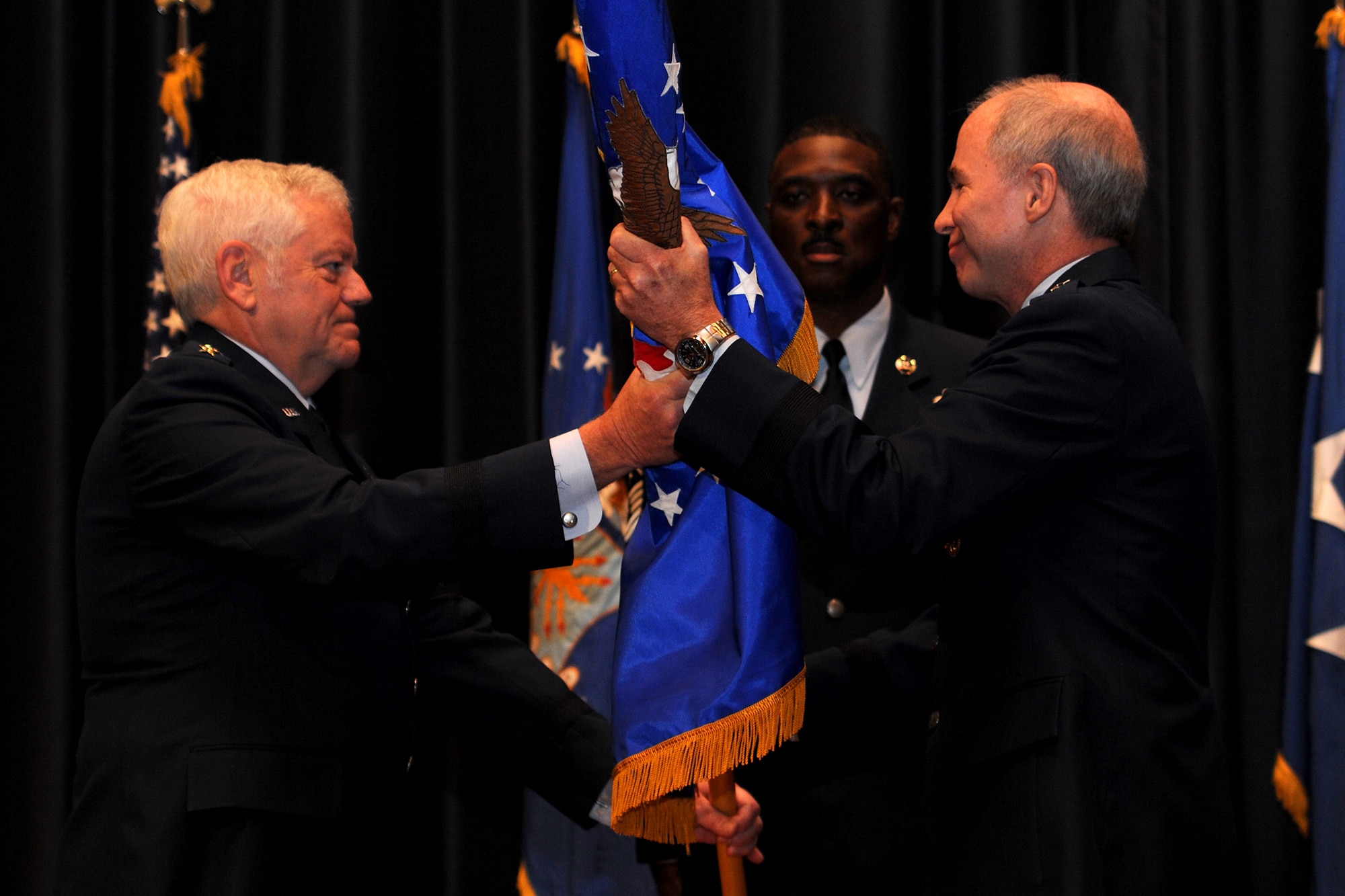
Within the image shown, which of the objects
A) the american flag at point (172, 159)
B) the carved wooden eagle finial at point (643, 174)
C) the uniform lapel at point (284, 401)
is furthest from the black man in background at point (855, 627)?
the american flag at point (172, 159)

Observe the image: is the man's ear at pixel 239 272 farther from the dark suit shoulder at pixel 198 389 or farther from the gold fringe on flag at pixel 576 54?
the gold fringe on flag at pixel 576 54

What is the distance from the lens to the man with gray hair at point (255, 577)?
177cm

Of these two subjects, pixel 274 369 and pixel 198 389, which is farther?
pixel 274 369

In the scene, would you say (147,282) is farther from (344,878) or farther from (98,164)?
(344,878)

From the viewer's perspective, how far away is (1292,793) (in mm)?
2816

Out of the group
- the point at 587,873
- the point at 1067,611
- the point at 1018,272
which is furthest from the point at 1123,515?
the point at 587,873

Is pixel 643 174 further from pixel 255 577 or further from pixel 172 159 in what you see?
pixel 172 159

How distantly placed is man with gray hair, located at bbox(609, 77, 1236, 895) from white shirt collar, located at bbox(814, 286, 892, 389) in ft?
3.03

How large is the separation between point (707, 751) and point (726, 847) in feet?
1.03

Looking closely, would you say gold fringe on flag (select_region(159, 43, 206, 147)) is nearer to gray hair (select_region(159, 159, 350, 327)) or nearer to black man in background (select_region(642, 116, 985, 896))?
gray hair (select_region(159, 159, 350, 327))

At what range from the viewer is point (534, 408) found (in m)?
3.46

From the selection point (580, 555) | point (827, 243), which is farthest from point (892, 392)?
point (580, 555)

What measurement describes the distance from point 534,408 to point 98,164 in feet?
5.12

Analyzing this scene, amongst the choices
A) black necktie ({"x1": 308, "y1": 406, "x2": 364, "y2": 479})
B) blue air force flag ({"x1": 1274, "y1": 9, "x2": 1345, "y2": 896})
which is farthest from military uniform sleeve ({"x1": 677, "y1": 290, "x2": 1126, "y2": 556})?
blue air force flag ({"x1": 1274, "y1": 9, "x2": 1345, "y2": 896})
